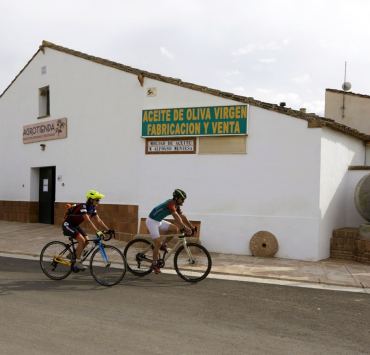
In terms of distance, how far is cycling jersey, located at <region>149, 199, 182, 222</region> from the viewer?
26.3 ft

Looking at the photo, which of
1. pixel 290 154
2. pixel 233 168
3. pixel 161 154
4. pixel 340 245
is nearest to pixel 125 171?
pixel 161 154

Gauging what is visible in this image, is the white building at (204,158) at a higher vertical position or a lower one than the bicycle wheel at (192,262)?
higher

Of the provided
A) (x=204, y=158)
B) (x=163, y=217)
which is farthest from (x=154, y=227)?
(x=204, y=158)

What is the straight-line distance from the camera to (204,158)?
1229cm

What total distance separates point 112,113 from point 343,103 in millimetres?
10697

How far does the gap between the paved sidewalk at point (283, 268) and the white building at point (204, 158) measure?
2.10 ft

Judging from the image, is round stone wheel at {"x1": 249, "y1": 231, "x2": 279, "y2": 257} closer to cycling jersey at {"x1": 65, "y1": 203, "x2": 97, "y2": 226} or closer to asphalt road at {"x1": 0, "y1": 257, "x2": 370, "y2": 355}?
asphalt road at {"x1": 0, "y1": 257, "x2": 370, "y2": 355}

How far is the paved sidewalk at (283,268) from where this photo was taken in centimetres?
858

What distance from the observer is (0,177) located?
18.8 metres

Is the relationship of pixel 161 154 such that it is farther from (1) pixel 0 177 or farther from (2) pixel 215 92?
(1) pixel 0 177

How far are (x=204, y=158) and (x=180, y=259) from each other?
15.2 feet

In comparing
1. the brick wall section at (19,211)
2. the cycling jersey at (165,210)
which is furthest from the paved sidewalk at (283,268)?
the brick wall section at (19,211)

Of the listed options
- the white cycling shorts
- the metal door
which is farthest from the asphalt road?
the metal door

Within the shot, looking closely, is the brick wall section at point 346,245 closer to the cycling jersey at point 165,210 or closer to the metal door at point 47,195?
the cycling jersey at point 165,210
